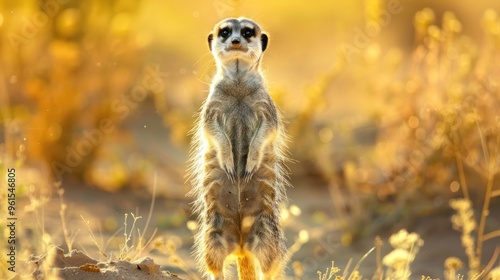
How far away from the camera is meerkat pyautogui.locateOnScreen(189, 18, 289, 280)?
4133 millimetres

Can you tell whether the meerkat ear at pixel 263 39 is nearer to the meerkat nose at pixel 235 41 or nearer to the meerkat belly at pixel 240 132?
the meerkat nose at pixel 235 41

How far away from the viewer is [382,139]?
7926 mm

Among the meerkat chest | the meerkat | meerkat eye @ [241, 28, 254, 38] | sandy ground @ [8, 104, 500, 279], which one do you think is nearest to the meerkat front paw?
the meerkat

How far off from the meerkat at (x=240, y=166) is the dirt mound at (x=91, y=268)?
0.28 metres

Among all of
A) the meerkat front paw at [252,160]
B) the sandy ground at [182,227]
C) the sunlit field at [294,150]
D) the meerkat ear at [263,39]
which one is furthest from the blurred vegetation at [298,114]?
the meerkat front paw at [252,160]

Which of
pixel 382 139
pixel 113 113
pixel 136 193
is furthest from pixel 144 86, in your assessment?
pixel 382 139

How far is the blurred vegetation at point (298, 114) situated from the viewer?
6688 millimetres

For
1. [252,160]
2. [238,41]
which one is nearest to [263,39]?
[238,41]

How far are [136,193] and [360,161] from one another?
7.14ft

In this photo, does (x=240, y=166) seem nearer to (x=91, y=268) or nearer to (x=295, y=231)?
(x=91, y=268)

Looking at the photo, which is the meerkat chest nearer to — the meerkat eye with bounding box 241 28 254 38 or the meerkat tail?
the meerkat eye with bounding box 241 28 254 38

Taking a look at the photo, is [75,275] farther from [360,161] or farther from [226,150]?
[360,161]

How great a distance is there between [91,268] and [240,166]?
35.3 inches

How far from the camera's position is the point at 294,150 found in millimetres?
8352
